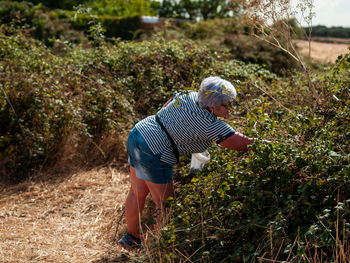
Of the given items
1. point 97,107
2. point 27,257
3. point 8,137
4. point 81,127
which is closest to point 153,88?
point 97,107

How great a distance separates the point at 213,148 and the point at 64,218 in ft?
6.22

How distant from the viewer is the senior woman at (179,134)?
2.86m

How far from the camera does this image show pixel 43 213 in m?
4.40

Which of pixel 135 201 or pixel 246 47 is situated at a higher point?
pixel 246 47

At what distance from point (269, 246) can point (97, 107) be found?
356 cm

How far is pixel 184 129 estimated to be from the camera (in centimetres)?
297

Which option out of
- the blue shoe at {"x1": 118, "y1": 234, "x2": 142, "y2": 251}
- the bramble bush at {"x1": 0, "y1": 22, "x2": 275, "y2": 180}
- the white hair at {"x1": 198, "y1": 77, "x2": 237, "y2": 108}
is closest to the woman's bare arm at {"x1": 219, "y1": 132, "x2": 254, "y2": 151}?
the white hair at {"x1": 198, "y1": 77, "x2": 237, "y2": 108}

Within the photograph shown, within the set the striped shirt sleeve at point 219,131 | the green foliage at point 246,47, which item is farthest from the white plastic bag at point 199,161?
the green foliage at point 246,47

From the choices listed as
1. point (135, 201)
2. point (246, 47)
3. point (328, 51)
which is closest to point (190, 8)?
point (328, 51)

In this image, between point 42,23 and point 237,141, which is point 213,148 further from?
point 42,23

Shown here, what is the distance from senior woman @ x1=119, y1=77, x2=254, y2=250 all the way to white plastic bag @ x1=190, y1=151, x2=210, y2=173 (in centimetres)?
10

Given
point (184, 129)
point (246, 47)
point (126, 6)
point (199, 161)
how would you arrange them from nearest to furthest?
1. point (184, 129)
2. point (199, 161)
3. point (246, 47)
4. point (126, 6)

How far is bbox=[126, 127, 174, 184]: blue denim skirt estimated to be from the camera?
9.98 ft

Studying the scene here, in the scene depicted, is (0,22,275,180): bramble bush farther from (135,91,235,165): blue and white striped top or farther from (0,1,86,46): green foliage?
(0,1,86,46): green foliage
